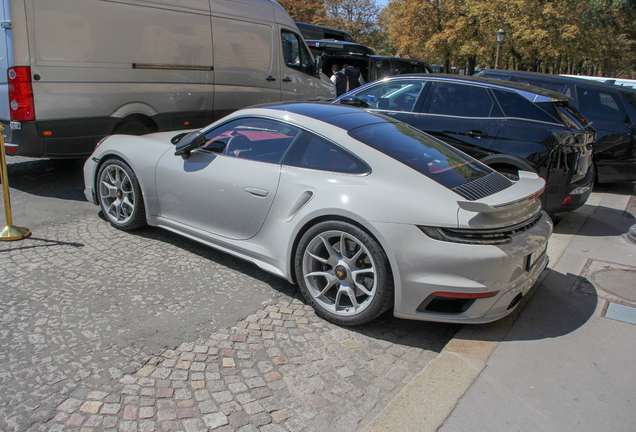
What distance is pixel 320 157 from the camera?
3.70m

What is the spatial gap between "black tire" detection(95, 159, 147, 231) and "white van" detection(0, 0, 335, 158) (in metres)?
1.71

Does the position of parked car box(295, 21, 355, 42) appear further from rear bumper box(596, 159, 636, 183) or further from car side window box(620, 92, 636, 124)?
rear bumper box(596, 159, 636, 183)

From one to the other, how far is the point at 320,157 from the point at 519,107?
3.15 metres

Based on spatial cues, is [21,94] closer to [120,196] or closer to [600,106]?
[120,196]

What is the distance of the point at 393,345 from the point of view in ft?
11.0

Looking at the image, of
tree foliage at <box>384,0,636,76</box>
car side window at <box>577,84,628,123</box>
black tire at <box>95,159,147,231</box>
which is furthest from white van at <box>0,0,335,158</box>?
tree foliage at <box>384,0,636,76</box>

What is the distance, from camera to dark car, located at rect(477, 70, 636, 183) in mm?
7871

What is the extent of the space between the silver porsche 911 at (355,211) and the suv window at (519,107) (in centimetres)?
205

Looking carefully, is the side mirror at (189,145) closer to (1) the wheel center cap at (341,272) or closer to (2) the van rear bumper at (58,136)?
(1) the wheel center cap at (341,272)

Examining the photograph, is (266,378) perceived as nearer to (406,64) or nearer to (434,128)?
(434,128)

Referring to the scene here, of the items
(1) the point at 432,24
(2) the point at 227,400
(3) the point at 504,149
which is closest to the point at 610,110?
(3) the point at 504,149

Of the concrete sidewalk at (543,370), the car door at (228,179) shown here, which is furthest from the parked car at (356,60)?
the concrete sidewalk at (543,370)

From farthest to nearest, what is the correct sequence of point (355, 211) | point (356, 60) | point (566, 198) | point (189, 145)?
point (356, 60) < point (566, 198) < point (189, 145) < point (355, 211)

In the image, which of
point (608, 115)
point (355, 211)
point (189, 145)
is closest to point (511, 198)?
point (355, 211)
